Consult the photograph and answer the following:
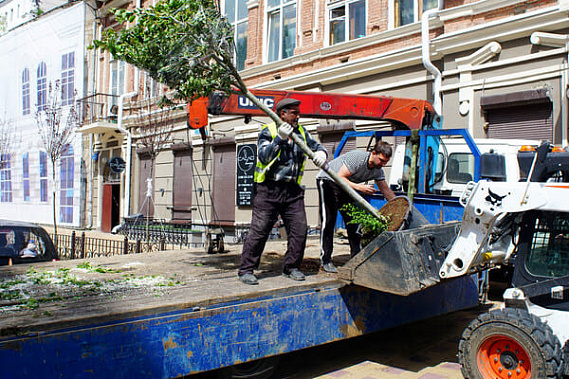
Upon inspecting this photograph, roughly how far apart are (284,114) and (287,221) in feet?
3.30

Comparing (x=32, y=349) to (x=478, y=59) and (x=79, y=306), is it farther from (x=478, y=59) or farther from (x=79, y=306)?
(x=478, y=59)

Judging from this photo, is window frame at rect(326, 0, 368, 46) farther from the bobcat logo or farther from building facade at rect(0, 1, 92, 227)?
building facade at rect(0, 1, 92, 227)

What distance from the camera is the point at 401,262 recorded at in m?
4.09

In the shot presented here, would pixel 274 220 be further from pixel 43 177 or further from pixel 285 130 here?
pixel 43 177

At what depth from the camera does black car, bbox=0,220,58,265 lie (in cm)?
699

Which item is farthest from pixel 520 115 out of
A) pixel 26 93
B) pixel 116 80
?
pixel 26 93

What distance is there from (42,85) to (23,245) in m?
19.5

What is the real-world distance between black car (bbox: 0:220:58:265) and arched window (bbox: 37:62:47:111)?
18.4 m

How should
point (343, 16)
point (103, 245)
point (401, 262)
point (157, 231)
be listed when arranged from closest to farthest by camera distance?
point (401, 262) → point (103, 245) → point (343, 16) → point (157, 231)

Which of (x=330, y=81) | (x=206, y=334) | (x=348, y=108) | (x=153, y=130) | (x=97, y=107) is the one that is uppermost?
(x=97, y=107)

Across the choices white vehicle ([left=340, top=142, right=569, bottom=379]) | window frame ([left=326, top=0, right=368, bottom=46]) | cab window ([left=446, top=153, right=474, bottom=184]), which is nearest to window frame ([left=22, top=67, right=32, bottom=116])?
window frame ([left=326, top=0, right=368, bottom=46])

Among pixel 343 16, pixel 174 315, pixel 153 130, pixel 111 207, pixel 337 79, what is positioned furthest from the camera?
pixel 111 207

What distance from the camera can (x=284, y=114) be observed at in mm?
4820

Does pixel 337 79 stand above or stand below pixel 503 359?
above
